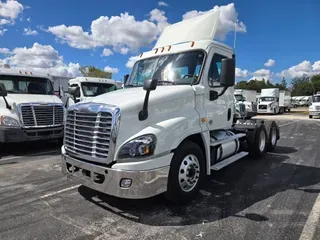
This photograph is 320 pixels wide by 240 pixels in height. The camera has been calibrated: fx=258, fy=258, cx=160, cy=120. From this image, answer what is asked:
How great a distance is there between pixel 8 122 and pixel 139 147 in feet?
18.0

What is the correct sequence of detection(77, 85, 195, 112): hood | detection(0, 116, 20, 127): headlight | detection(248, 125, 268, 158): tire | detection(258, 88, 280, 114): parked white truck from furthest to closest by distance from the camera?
detection(258, 88, 280, 114): parked white truck, detection(0, 116, 20, 127): headlight, detection(248, 125, 268, 158): tire, detection(77, 85, 195, 112): hood

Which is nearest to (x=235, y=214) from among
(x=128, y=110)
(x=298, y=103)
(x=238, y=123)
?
(x=128, y=110)

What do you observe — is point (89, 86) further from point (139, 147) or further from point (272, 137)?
point (139, 147)

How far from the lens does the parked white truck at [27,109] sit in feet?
23.7

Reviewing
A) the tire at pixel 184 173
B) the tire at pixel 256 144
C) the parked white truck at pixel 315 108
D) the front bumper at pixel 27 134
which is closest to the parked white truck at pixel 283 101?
the parked white truck at pixel 315 108

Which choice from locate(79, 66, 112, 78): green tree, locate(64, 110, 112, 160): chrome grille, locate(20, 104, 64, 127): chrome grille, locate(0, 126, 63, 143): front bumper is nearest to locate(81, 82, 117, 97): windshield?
locate(20, 104, 64, 127): chrome grille

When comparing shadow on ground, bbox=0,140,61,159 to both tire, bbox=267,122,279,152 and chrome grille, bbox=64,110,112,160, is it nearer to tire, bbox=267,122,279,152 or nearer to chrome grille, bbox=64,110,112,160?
chrome grille, bbox=64,110,112,160

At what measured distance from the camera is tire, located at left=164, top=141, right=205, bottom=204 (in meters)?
3.75

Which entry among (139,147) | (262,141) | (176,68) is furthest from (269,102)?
(139,147)

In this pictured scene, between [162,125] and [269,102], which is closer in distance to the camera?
[162,125]

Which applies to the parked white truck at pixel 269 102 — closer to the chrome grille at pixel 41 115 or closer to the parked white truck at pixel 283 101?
the parked white truck at pixel 283 101

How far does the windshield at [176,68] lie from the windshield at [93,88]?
7789 millimetres

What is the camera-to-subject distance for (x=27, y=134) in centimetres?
741

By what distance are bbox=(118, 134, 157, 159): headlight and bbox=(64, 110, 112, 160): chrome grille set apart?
0.24 m
